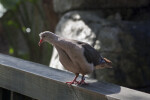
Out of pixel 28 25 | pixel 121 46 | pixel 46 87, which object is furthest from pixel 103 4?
pixel 46 87

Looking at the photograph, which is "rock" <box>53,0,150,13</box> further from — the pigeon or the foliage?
the pigeon

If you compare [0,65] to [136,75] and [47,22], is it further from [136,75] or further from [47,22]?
[47,22]

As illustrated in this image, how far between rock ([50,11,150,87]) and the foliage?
2.11 m

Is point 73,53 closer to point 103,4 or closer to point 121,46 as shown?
point 121,46

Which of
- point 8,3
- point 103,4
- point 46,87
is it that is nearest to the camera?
point 46,87

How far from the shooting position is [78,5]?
5.73 metres

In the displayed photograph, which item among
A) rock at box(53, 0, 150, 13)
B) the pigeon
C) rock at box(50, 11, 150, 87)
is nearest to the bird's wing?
the pigeon

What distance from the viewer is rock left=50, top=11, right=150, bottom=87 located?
17.0 ft

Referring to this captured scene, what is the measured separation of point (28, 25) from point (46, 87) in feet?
20.7

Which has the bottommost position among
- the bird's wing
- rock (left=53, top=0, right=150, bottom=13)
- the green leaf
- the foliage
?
the foliage

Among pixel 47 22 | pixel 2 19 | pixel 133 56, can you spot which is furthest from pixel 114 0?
pixel 2 19

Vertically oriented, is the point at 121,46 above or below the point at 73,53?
below

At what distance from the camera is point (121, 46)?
518cm

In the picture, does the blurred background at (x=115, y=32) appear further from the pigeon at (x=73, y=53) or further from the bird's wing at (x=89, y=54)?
the pigeon at (x=73, y=53)
